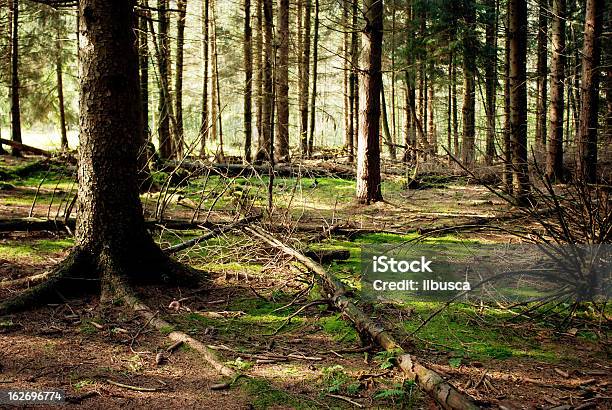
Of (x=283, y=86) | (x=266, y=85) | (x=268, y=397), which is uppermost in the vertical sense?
(x=266, y=85)

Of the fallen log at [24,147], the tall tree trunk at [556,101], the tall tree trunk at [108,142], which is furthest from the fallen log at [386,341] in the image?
the fallen log at [24,147]

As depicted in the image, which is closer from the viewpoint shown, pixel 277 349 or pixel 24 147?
pixel 277 349

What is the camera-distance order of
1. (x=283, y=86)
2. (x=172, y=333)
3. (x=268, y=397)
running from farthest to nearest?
(x=283, y=86)
(x=172, y=333)
(x=268, y=397)

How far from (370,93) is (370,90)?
0.21 ft

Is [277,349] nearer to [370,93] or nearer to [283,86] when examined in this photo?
[370,93]

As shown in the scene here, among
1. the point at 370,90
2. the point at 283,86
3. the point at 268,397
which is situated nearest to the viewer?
the point at 268,397

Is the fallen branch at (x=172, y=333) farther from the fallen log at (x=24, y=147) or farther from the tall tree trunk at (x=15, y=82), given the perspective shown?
the tall tree trunk at (x=15, y=82)

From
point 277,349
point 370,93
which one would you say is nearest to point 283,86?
point 370,93

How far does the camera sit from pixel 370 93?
12.1m

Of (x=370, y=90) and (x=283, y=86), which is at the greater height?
(x=283, y=86)

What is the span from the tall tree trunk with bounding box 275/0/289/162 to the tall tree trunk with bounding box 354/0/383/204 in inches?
240

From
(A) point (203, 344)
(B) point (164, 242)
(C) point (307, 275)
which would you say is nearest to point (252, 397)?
(A) point (203, 344)

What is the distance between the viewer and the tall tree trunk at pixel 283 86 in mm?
18500

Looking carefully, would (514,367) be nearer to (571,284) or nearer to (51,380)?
(571,284)
